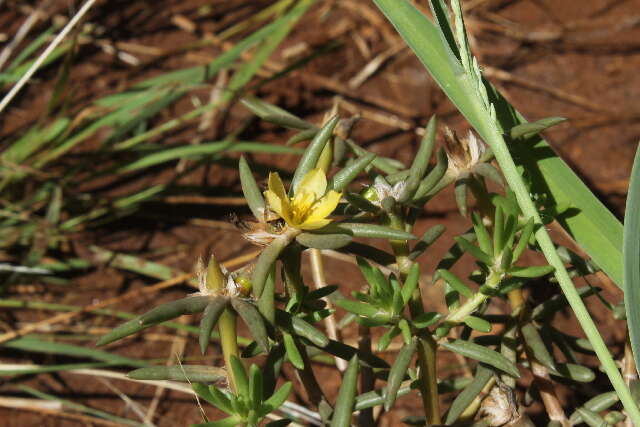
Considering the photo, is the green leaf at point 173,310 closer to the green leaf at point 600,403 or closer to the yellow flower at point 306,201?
the yellow flower at point 306,201

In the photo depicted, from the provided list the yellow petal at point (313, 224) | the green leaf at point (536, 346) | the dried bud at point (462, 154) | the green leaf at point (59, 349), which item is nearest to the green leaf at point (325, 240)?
the yellow petal at point (313, 224)

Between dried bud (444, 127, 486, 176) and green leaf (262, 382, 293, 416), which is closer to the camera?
green leaf (262, 382, 293, 416)

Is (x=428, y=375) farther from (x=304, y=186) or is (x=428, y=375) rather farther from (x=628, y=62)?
(x=628, y=62)

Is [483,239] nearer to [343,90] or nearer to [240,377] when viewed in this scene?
[240,377]

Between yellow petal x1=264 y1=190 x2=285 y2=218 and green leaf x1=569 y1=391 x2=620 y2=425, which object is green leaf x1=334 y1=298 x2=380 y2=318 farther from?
green leaf x1=569 y1=391 x2=620 y2=425

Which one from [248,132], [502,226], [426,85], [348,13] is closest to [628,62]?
[426,85]

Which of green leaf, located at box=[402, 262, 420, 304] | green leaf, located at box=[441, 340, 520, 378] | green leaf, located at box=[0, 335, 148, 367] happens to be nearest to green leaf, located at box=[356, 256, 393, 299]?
green leaf, located at box=[402, 262, 420, 304]

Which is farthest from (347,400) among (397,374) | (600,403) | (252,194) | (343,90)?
(343,90)
